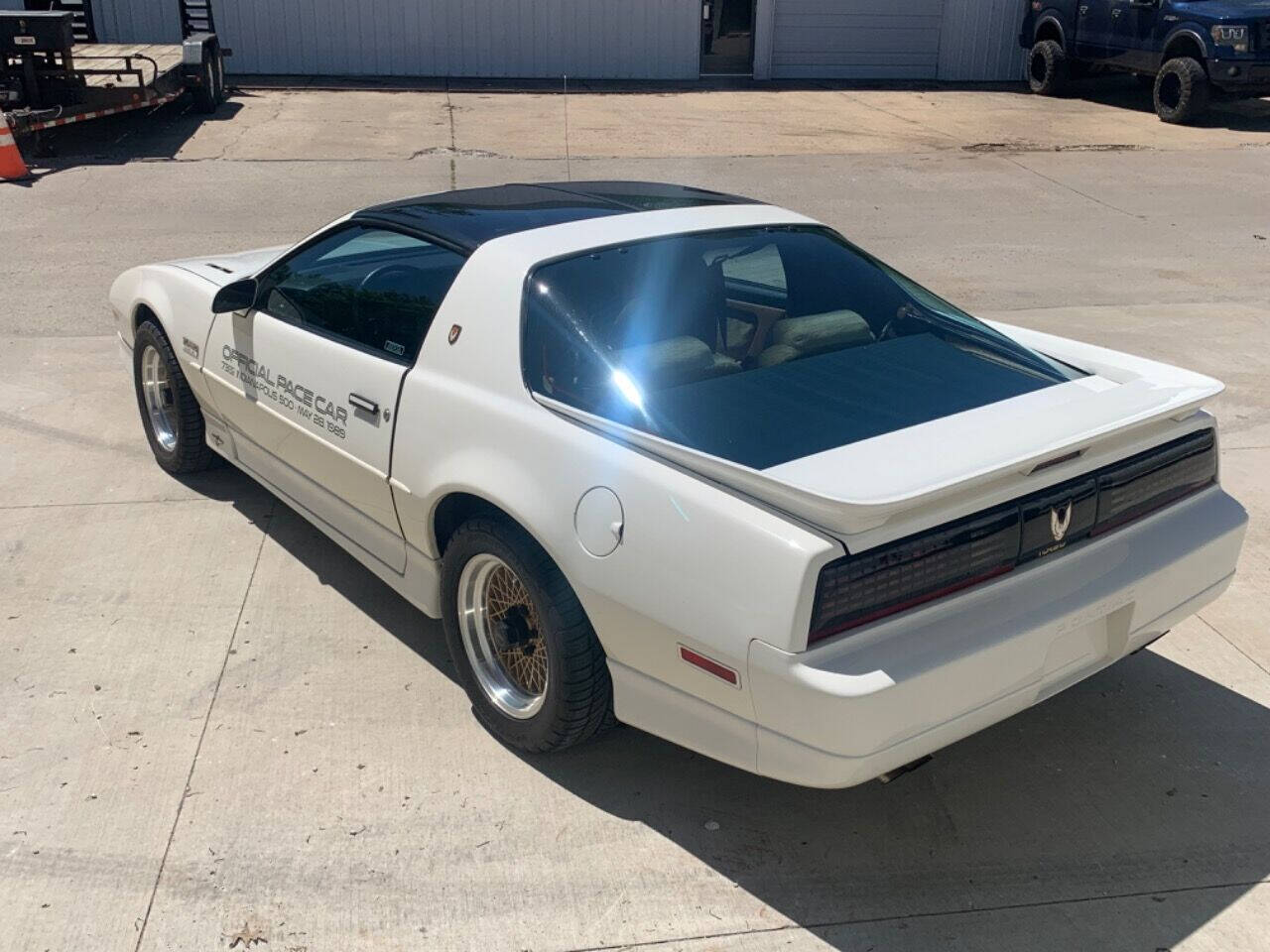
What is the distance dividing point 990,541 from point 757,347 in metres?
1.09

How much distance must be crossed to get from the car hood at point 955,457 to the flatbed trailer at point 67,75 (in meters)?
11.4

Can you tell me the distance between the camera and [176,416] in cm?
535

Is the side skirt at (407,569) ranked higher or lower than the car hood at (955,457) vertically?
lower

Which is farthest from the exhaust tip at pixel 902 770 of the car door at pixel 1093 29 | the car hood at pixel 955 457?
the car door at pixel 1093 29

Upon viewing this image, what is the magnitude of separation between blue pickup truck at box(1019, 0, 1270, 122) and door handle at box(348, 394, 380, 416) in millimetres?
14705

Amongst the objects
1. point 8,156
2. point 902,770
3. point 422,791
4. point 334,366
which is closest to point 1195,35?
point 8,156

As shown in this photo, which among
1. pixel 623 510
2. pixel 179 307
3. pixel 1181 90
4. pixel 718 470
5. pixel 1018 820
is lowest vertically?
pixel 1018 820

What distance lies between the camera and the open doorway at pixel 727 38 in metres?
20.8

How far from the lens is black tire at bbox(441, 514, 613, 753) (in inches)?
128

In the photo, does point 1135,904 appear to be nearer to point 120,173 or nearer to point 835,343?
point 835,343

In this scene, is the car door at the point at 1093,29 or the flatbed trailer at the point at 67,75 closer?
the flatbed trailer at the point at 67,75

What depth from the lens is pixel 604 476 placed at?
3.10 meters

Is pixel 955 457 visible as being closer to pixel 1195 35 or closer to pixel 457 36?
pixel 1195 35

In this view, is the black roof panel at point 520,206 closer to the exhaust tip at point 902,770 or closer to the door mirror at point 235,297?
the door mirror at point 235,297
